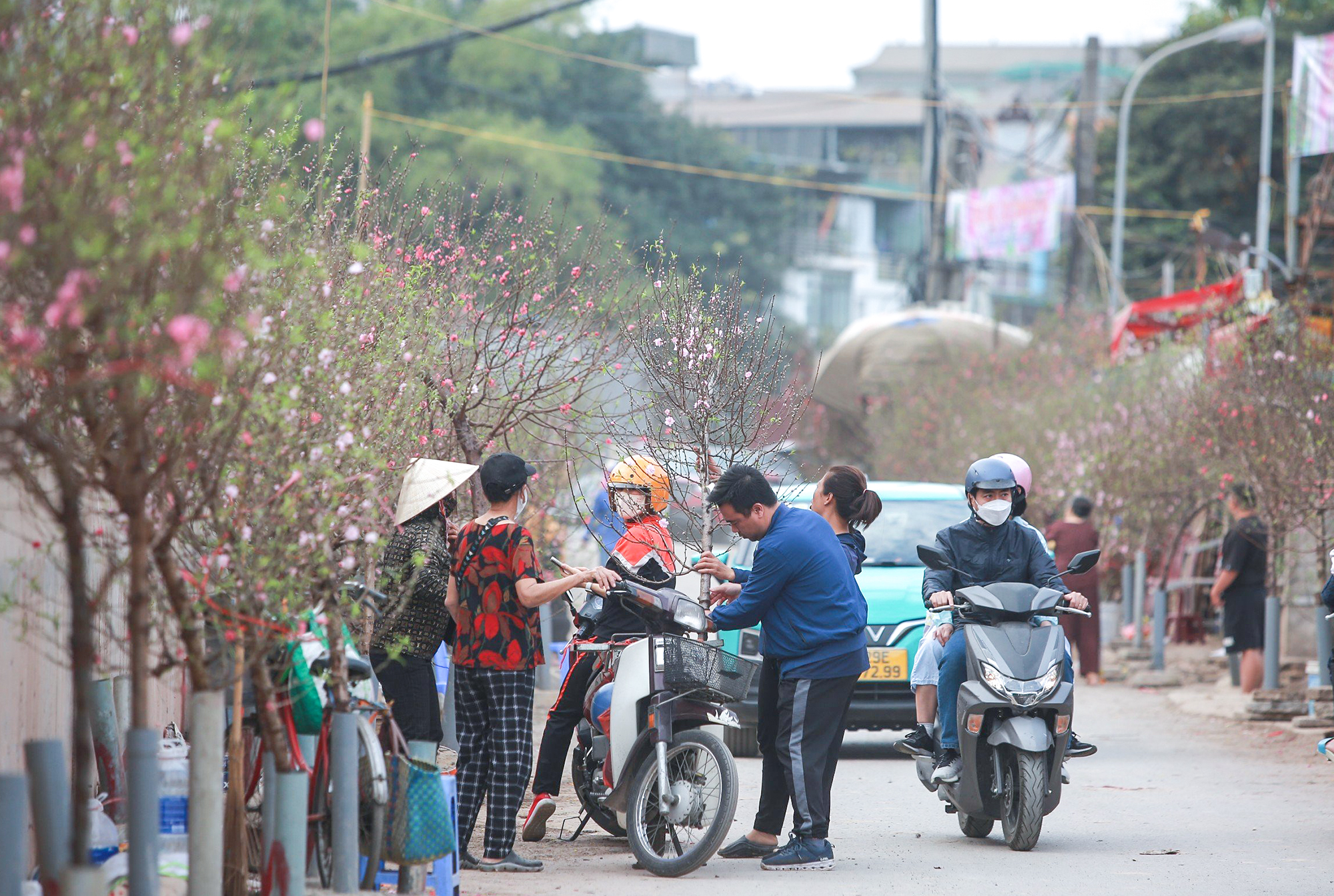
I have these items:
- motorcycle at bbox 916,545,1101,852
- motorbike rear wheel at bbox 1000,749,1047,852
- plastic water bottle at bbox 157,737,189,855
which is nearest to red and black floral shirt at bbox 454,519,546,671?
plastic water bottle at bbox 157,737,189,855

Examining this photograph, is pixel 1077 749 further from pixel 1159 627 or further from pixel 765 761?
pixel 1159 627

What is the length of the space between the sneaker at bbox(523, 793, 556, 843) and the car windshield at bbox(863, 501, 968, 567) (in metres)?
4.74

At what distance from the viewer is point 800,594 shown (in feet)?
24.1

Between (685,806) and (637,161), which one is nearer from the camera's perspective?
(685,806)

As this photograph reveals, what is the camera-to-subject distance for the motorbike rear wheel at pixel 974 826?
8414mm

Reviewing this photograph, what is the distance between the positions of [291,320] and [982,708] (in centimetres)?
391

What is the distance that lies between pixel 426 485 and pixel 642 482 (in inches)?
51.2

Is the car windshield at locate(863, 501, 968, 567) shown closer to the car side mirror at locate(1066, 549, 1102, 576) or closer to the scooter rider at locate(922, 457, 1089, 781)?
the scooter rider at locate(922, 457, 1089, 781)

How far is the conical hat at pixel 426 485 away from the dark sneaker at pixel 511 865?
1.51 m

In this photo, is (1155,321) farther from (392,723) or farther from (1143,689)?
(392,723)

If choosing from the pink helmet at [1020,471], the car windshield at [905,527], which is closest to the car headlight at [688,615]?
the pink helmet at [1020,471]

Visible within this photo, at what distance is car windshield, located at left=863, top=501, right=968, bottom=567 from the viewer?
12156 mm

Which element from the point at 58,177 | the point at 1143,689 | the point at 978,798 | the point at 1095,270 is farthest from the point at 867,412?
the point at 58,177

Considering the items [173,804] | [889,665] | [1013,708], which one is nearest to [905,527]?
[889,665]
